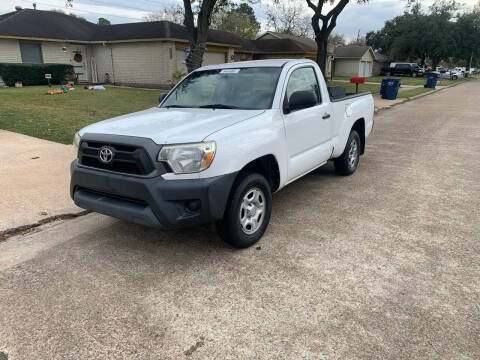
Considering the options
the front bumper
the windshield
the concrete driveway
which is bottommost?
the concrete driveway

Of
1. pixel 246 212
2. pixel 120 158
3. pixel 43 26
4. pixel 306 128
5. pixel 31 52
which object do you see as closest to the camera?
pixel 120 158

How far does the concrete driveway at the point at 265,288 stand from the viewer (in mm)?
2572

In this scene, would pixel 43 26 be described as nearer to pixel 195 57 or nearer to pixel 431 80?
pixel 195 57

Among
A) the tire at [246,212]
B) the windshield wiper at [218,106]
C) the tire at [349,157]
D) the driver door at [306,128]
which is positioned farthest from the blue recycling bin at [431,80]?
the tire at [246,212]

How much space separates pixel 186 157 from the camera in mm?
3232

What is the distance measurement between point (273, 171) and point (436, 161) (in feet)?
15.8

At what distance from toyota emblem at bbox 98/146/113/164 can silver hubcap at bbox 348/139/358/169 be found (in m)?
4.18

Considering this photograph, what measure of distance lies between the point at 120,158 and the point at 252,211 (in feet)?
4.55

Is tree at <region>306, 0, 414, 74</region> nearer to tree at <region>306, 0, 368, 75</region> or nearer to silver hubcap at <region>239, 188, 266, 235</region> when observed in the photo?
tree at <region>306, 0, 368, 75</region>

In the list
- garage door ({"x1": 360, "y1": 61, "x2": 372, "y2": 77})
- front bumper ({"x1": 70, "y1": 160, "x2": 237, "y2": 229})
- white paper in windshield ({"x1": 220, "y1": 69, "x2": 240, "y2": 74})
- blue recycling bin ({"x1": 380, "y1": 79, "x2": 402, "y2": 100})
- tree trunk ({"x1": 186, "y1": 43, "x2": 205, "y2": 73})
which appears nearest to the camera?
front bumper ({"x1": 70, "y1": 160, "x2": 237, "y2": 229})

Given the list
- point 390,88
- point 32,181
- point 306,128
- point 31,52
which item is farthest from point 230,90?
point 31,52

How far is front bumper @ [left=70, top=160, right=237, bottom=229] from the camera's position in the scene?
319 centimetres

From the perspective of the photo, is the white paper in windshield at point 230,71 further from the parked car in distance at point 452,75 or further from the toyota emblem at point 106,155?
the parked car in distance at point 452,75

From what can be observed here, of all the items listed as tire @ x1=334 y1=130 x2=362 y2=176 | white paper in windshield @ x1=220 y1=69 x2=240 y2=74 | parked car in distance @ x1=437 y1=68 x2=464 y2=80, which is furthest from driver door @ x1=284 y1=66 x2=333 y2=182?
parked car in distance @ x1=437 y1=68 x2=464 y2=80
